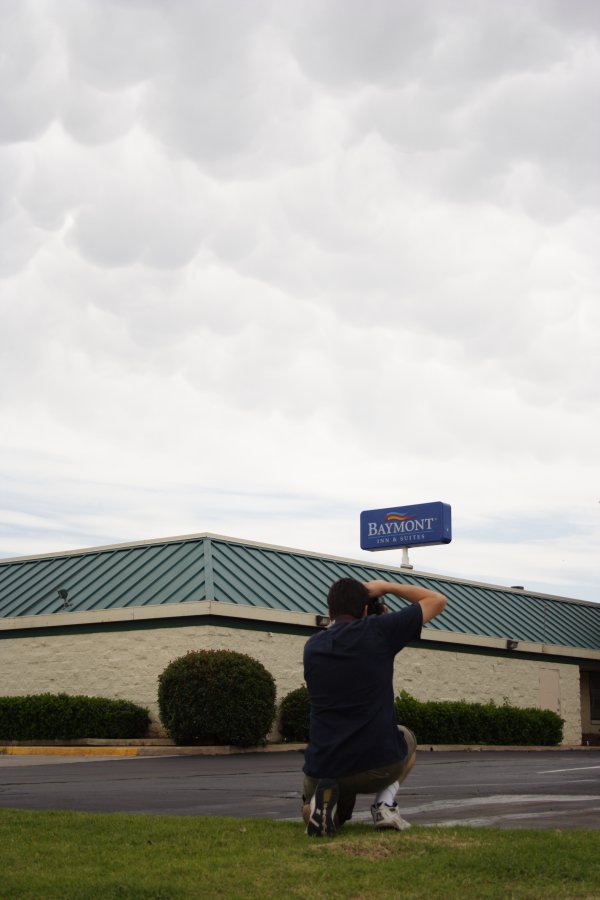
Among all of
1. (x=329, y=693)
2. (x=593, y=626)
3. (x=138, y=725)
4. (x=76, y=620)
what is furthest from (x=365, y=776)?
(x=593, y=626)

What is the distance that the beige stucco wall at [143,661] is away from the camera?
2362 centimetres

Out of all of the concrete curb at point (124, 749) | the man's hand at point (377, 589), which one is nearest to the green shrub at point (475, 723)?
the concrete curb at point (124, 749)

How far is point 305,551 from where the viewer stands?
29.0m

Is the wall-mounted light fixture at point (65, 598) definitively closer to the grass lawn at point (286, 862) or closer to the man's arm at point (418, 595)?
the grass lawn at point (286, 862)

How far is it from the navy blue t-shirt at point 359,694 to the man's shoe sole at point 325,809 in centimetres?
10

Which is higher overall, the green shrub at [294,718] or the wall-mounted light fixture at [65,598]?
the wall-mounted light fixture at [65,598]

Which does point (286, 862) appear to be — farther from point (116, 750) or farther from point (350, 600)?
point (116, 750)

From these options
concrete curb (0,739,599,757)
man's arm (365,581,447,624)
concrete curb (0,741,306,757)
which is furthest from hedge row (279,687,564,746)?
man's arm (365,581,447,624)

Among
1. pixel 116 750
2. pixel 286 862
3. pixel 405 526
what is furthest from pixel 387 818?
pixel 405 526

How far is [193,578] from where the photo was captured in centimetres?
2461

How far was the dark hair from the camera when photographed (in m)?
6.69

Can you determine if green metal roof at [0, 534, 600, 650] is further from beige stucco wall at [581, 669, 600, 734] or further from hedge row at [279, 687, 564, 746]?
beige stucco wall at [581, 669, 600, 734]

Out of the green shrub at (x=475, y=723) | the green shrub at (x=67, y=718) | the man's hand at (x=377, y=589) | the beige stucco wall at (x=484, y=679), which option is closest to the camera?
the man's hand at (x=377, y=589)

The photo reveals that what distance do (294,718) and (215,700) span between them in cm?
312
